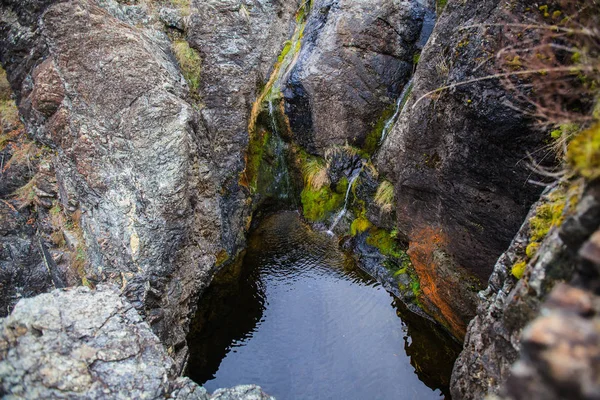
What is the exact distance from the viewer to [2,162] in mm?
8422

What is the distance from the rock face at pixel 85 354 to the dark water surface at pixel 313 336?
2260 millimetres

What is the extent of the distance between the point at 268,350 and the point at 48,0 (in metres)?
9.08

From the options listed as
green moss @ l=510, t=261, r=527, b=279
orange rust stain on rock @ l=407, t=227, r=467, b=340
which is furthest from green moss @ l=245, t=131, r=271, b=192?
green moss @ l=510, t=261, r=527, b=279

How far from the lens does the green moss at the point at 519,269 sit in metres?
3.83

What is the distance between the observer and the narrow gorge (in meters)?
3.80

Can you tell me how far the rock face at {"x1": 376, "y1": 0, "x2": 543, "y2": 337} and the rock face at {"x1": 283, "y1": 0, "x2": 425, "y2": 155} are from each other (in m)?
2.17

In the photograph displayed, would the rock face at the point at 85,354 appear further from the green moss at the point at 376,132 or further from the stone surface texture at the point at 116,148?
the green moss at the point at 376,132

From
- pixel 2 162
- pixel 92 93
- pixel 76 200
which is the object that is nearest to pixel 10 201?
pixel 2 162

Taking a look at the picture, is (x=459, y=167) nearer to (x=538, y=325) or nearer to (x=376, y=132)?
(x=376, y=132)

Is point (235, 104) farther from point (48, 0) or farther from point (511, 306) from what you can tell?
point (511, 306)

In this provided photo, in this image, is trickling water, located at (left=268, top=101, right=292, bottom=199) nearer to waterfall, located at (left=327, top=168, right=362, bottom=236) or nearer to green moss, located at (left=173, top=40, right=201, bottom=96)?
waterfall, located at (left=327, top=168, right=362, bottom=236)

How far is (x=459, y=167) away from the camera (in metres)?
6.11

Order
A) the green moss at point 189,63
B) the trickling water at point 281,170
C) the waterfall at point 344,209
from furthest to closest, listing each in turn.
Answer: the trickling water at point 281,170, the waterfall at point 344,209, the green moss at point 189,63

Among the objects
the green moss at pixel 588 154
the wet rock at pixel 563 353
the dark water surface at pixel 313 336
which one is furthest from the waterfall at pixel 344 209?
the wet rock at pixel 563 353
